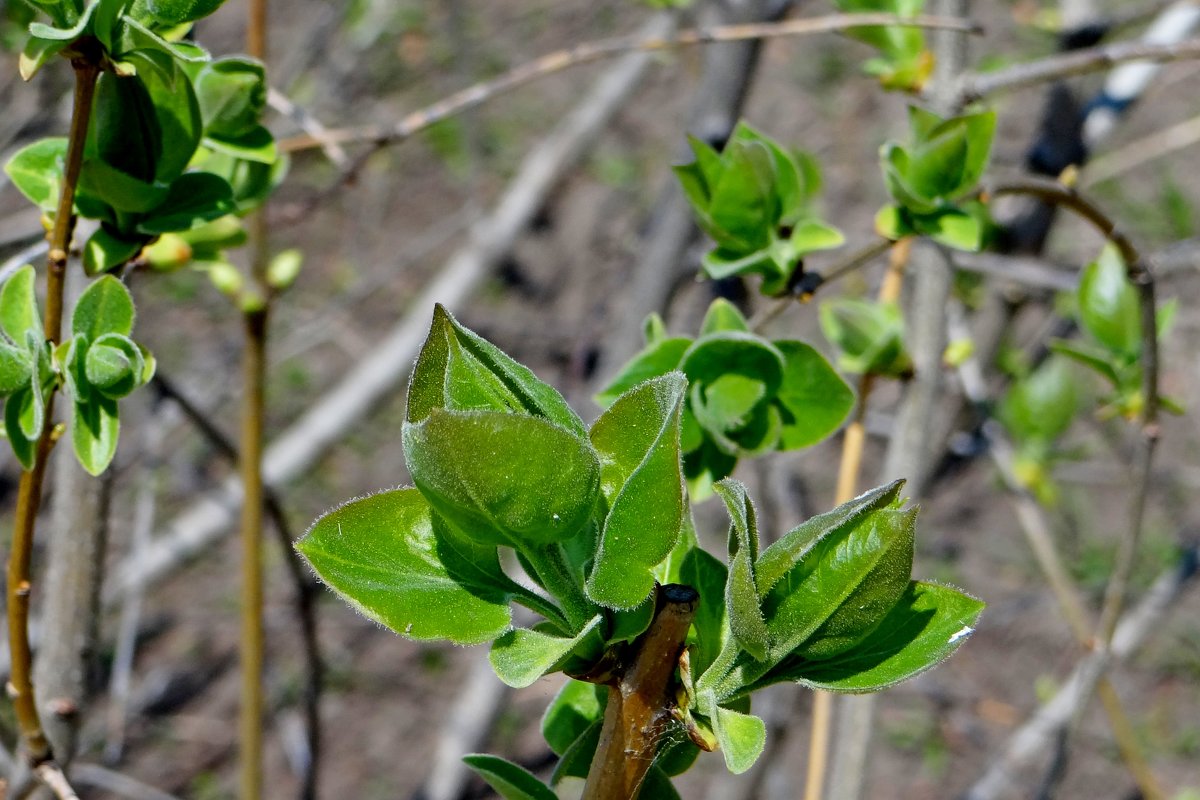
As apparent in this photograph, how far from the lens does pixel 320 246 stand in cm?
293

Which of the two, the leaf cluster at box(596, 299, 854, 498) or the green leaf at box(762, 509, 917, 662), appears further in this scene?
the leaf cluster at box(596, 299, 854, 498)

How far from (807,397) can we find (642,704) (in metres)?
0.26

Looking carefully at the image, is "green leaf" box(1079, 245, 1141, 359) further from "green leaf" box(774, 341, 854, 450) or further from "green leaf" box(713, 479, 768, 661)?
"green leaf" box(713, 479, 768, 661)

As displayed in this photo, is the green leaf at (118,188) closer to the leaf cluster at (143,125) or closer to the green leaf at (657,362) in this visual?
the leaf cluster at (143,125)

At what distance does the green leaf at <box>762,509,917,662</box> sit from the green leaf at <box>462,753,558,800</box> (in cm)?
12

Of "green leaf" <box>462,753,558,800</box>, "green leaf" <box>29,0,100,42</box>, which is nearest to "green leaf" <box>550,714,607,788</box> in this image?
"green leaf" <box>462,753,558,800</box>

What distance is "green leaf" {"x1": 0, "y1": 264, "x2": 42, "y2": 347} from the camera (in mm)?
541

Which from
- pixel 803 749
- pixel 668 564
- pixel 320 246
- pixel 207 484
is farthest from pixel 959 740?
pixel 668 564

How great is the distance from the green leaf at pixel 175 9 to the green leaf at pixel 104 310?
4.8 inches

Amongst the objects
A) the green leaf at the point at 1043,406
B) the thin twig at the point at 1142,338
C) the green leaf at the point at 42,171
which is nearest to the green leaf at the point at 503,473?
the green leaf at the point at 42,171

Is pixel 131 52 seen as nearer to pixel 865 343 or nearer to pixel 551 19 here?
pixel 865 343

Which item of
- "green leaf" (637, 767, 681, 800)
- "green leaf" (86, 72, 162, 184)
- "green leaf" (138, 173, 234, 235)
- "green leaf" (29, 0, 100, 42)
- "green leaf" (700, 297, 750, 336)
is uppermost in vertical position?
"green leaf" (29, 0, 100, 42)

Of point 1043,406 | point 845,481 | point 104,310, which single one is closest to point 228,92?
point 104,310

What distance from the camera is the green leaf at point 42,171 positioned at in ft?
1.92
